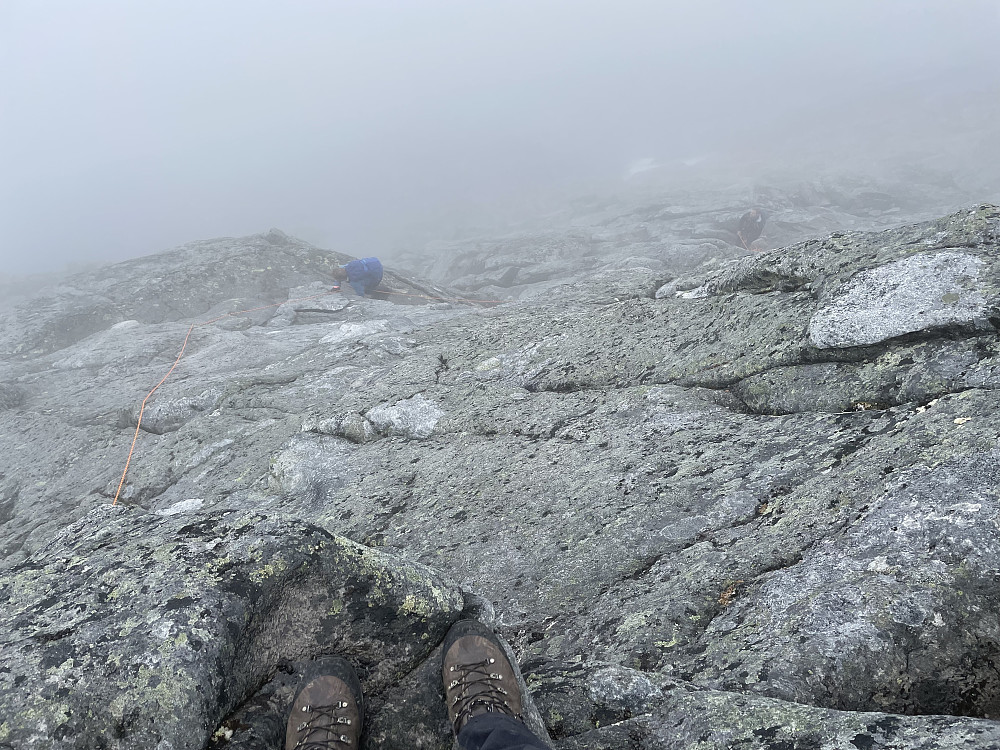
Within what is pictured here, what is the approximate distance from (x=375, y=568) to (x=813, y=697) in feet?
11.4

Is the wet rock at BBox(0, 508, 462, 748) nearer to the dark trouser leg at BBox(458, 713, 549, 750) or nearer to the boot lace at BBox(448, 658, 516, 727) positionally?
the boot lace at BBox(448, 658, 516, 727)

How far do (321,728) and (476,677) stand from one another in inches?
46.2

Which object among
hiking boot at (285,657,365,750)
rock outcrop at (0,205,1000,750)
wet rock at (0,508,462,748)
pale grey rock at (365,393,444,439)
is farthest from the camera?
pale grey rock at (365,393,444,439)

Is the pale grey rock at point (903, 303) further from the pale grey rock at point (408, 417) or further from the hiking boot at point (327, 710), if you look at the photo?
the hiking boot at point (327, 710)

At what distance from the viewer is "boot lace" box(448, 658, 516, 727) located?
4012 mm

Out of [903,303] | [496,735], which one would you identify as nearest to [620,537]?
[496,735]

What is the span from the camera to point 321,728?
13.0 feet

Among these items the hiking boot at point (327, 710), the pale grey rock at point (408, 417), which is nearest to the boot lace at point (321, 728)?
the hiking boot at point (327, 710)

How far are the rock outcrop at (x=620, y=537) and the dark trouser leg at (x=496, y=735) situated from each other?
→ 1.66ft

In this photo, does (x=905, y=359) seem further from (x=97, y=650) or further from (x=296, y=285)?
(x=296, y=285)

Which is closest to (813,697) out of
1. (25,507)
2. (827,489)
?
(827,489)

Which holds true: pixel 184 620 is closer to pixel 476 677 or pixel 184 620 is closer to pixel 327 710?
pixel 327 710

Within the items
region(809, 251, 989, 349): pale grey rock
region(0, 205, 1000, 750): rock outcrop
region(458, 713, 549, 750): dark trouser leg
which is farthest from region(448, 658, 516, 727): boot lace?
region(809, 251, 989, 349): pale grey rock

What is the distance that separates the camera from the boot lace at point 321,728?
390cm
